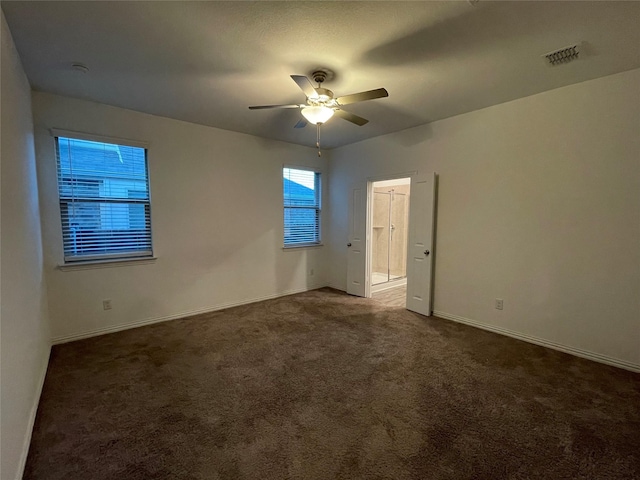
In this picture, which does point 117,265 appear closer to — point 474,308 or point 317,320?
point 317,320

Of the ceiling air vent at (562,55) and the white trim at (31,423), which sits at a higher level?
the ceiling air vent at (562,55)

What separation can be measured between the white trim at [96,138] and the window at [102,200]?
0.05 metres

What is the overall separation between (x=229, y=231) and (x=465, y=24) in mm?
3572

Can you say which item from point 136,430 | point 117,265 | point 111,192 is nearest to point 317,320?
point 136,430

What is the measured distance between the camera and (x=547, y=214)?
3004 millimetres

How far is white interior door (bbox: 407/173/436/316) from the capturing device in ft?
12.8

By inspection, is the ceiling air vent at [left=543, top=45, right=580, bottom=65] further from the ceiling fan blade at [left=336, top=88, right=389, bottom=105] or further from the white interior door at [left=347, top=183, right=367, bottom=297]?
the white interior door at [left=347, top=183, right=367, bottom=297]

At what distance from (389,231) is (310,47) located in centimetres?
473

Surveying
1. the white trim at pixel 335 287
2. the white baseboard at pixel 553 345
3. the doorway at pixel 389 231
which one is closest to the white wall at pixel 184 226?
the white trim at pixel 335 287

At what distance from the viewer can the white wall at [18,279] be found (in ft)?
4.79

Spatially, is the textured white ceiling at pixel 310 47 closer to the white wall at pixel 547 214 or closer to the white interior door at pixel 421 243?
the white wall at pixel 547 214

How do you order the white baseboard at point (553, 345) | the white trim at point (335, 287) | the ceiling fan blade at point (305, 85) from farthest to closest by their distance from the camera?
1. the white trim at point (335, 287)
2. the white baseboard at point (553, 345)
3. the ceiling fan blade at point (305, 85)

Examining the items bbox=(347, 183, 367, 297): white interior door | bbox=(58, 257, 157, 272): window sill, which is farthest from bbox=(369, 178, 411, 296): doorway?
bbox=(58, 257, 157, 272): window sill

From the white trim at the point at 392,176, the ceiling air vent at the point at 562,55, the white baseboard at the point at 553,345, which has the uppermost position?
the ceiling air vent at the point at 562,55
